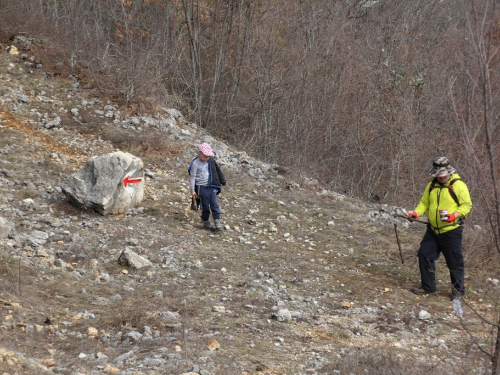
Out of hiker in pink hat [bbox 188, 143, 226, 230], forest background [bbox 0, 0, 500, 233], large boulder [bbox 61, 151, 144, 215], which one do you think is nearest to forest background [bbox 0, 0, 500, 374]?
forest background [bbox 0, 0, 500, 233]

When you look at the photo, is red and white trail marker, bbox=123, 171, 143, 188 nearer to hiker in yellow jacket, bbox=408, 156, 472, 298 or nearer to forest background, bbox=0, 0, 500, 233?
hiker in yellow jacket, bbox=408, 156, 472, 298

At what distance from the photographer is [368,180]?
16.0 meters

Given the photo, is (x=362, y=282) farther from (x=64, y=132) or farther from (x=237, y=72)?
(x=237, y=72)

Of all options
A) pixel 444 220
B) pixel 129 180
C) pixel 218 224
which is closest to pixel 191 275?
pixel 218 224

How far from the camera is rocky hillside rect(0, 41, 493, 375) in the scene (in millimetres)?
4902

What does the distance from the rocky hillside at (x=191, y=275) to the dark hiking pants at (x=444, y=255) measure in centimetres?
24

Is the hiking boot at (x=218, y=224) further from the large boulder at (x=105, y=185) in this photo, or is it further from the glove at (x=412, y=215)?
the glove at (x=412, y=215)

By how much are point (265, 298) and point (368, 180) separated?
9970mm

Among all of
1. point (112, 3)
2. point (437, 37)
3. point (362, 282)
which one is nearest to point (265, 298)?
point (362, 282)

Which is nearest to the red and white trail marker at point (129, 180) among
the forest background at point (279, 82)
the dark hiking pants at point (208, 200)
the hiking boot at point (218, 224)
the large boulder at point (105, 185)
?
the large boulder at point (105, 185)

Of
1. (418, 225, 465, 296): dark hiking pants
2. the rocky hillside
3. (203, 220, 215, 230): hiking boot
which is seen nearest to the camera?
the rocky hillside

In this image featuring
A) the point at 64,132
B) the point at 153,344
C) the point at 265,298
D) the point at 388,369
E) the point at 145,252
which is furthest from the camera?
the point at 64,132

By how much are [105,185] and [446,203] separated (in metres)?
4.73

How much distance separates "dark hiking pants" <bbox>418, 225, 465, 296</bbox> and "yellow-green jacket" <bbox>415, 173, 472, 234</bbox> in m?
0.10
